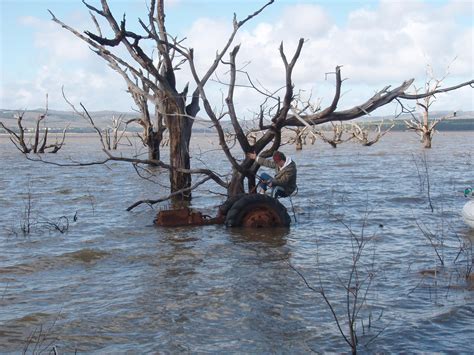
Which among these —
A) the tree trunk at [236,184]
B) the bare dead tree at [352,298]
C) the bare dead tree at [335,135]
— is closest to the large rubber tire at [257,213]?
the bare dead tree at [335,135]

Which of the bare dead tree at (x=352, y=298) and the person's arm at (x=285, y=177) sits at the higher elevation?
the person's arm at (x=285, y=177)

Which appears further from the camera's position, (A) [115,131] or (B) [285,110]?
(A) [115,131]

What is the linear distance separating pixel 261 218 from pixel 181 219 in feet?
5.32

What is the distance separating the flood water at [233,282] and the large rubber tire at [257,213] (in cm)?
25

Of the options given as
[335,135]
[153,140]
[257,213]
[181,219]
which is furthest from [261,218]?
[335,135]

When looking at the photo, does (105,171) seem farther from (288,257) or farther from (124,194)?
(288,257)

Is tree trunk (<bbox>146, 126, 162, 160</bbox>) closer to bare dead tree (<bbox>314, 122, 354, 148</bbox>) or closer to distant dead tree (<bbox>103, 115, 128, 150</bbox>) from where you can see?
distant dead tree (<bbox>103, 115, 128, 150</bbox>)

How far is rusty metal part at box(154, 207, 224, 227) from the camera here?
1282 centimetres

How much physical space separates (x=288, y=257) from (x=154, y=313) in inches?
130

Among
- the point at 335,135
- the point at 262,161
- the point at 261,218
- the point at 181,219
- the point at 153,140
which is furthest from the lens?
the point at 335,135

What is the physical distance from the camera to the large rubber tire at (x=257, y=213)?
12.4 m

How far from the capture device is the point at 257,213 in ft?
40.9

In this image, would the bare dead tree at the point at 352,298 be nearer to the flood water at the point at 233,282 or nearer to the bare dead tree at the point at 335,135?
the flood water at the point at 233,282

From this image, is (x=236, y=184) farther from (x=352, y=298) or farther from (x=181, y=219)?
(x=352, y=298)
